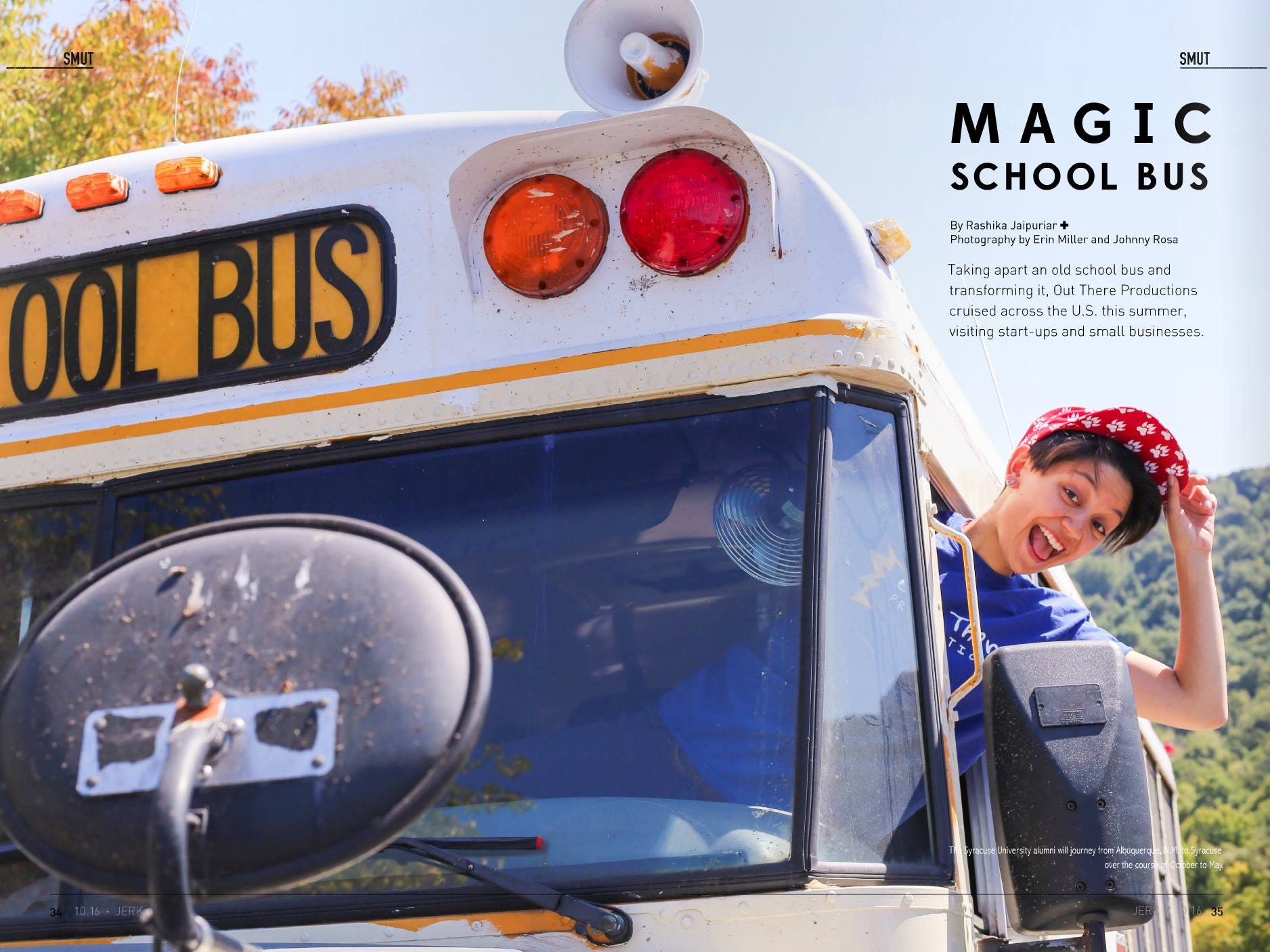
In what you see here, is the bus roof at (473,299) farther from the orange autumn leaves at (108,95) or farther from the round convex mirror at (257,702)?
the orange autumn leaves at (108,95)

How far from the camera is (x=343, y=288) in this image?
2539 millimetres

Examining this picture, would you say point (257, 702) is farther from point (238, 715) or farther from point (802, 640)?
point (802, 640)

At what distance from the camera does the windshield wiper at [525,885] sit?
1.93m

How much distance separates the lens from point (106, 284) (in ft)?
8.75

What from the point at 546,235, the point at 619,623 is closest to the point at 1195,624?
the point at 619,623

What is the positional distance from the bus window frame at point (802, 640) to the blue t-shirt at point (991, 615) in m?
0.30

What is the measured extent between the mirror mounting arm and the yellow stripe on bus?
118 cm

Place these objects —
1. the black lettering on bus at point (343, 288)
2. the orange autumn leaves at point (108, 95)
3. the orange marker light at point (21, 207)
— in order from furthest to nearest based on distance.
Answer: the orange autumn leaves at point (108, 95)
the orange marker light at point (21, 207)
the black lettering on bus at point (343, 288)

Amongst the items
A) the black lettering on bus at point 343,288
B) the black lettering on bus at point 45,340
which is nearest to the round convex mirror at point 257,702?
the black lettering on bus at point 343,288

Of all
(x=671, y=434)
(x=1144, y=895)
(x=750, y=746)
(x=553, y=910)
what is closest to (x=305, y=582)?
(x=553, y=910)

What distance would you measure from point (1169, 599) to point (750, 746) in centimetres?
768

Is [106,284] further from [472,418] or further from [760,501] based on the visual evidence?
[760,501]

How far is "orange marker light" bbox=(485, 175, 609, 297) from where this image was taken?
243 centimetres

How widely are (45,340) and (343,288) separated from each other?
0.57 metres
